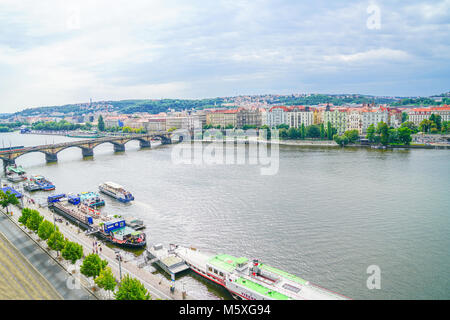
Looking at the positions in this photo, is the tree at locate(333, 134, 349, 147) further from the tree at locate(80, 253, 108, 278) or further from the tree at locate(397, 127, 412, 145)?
the tree at locate(80, 253, 108, 278)

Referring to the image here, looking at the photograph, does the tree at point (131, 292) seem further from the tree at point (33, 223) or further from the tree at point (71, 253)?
the tree at point (33, 223)

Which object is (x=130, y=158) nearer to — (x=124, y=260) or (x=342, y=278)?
(x=124, y=260)

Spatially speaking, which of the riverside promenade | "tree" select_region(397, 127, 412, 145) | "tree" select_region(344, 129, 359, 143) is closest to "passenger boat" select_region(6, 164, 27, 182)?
the riverside promenade

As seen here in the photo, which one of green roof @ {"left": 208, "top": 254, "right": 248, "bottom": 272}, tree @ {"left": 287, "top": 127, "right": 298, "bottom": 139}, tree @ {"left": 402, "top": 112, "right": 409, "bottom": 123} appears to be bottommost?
green roof @ {"left": 208, "top": 254, "right": 248, "bottom": 272}

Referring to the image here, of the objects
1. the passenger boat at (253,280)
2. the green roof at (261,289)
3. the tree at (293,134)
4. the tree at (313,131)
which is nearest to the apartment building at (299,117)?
the tree at (293,134)

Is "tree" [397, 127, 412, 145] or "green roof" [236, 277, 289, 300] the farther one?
"tree" [397, 127, 412, 145]

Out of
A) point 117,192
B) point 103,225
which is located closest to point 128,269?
point 103,225
